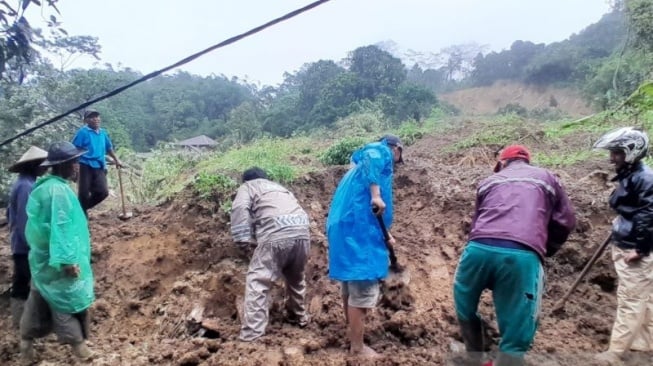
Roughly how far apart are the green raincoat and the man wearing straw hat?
51cm

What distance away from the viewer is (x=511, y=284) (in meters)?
3.04

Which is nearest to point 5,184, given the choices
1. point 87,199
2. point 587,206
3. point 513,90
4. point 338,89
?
point 87,199

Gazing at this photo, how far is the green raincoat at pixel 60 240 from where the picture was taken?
12.1 ft

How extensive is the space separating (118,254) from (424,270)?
134 inches

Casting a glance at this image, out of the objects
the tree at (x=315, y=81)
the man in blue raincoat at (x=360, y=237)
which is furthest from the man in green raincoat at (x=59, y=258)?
the tree at (x=315, y=81)

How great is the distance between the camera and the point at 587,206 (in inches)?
222

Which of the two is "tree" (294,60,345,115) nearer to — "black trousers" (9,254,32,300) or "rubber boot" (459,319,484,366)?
"black trousers" (9,254,32,300)

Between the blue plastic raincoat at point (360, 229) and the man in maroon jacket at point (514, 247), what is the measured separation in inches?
24.1

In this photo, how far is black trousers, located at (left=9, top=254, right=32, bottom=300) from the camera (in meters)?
4.32

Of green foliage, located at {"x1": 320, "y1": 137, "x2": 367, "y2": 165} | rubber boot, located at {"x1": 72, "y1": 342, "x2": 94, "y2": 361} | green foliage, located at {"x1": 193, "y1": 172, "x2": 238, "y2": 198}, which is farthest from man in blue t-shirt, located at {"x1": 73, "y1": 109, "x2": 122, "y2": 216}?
green foliage, located at {"x1": 320, "y1": 137, "x2": 367, "y2": 165}

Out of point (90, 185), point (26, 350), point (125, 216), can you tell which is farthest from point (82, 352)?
point (125, 216)


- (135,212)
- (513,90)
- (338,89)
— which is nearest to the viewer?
(135,212)

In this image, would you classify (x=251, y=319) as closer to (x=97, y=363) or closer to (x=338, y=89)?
(x=97, y=363)

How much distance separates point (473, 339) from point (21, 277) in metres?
3.62
